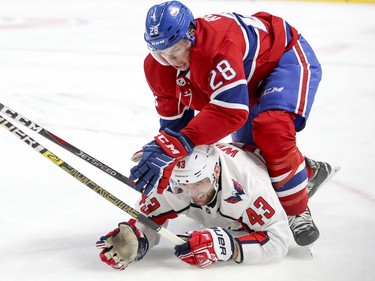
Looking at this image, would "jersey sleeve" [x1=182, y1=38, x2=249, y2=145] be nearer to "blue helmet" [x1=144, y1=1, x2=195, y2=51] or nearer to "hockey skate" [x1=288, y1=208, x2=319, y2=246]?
"blue helmet" [x1=144, y1=1, x2=195, y2=51]

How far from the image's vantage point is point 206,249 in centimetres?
238

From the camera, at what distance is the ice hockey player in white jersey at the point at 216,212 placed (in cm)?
239

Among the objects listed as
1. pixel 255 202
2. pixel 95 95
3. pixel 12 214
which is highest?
pixel 255 202

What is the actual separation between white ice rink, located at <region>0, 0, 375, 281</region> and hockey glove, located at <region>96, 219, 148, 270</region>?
0.13 feet

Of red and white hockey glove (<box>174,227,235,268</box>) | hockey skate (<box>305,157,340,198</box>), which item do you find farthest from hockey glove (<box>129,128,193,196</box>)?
hockey skate (<box>305,157,340,198</box>)

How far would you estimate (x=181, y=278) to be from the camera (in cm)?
238

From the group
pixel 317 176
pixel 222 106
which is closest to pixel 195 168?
pixel 222 106

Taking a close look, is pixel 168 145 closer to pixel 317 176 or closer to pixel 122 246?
pixel 122 246

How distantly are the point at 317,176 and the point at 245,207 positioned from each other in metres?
0.66

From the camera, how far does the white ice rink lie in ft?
8.15

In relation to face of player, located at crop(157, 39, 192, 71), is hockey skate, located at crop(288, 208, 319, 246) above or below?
below

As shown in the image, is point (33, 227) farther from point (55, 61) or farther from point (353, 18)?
point (353, 18)

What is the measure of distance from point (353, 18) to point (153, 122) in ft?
13.0

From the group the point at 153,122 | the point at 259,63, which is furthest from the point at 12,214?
the point at 153,122
